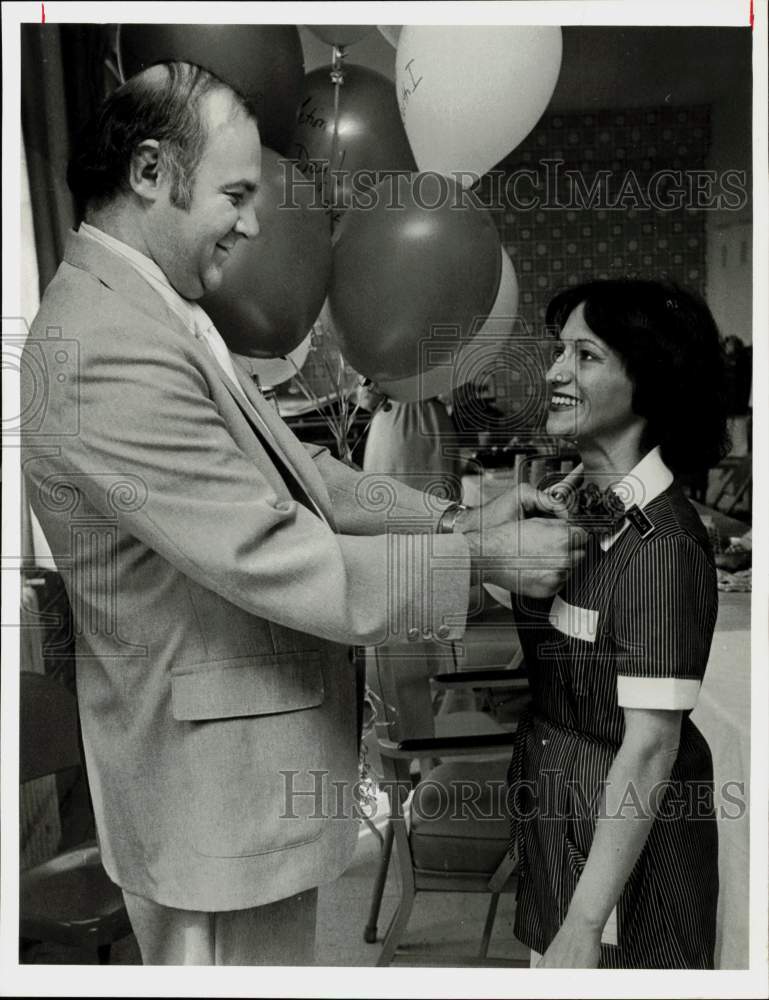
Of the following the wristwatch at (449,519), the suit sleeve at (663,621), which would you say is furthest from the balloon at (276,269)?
the suit sleeve at (663,621)

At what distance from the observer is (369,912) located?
5.17ft

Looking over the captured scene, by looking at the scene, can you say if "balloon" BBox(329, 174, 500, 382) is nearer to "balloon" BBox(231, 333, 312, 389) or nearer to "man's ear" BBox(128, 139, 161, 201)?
"balloon" BBox(231, 333, 312, 389)

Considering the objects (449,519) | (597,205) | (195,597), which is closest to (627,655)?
(449,519)

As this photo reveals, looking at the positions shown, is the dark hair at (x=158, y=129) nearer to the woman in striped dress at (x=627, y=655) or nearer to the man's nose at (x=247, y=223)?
the man's nose at (x=247, y=223)

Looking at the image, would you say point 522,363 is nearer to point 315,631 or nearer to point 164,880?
point 315,631

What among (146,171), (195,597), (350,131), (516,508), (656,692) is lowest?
(656,692)

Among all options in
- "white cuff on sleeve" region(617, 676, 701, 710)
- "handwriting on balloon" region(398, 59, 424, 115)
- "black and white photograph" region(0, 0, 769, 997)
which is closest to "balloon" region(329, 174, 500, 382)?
"black and white photograph" region(0, 0, 769, 997)

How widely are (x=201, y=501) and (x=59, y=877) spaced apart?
2.64 feet

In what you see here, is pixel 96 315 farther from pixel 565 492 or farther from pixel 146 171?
pixel 565 492

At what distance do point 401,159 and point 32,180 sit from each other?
0.60 m

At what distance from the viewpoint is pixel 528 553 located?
123cm

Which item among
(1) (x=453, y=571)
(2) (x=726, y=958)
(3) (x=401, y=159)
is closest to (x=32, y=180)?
(3) (x=401, y=159)

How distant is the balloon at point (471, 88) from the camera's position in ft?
4.50

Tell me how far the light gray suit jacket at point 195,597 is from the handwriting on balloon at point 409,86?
1.72ft
